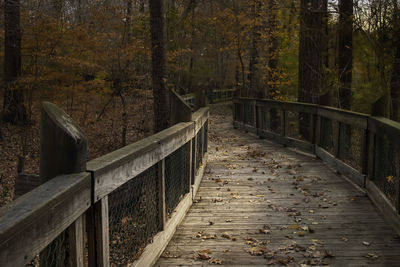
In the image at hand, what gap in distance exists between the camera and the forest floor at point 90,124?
13836mm

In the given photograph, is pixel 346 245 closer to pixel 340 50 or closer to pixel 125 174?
pixel 125 174

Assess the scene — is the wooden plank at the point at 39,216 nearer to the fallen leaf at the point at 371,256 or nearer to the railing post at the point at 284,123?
the fallen leaf at the point at 371,256

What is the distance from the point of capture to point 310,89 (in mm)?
12922

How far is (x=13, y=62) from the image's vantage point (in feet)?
51.6

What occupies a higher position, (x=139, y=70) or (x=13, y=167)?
(x=139, y=70)

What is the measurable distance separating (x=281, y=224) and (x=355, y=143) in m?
2.76

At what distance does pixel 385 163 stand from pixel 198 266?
3.14 m

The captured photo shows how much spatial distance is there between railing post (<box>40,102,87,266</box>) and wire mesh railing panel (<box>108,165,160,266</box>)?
3.78 feet

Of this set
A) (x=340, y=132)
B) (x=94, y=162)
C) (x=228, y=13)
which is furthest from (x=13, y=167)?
(x=228, y=13)

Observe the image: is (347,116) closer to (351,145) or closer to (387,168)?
(351,145)

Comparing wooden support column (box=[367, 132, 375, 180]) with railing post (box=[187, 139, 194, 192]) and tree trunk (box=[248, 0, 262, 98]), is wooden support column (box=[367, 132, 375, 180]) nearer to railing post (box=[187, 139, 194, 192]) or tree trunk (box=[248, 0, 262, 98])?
railing post (box=[187, 139, 194, 192])

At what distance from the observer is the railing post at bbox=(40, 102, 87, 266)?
85.4 inches

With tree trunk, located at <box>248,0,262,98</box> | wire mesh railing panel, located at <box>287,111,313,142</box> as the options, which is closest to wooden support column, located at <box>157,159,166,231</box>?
wire mesh railing panel, located at <box>287,111,313,142</box>

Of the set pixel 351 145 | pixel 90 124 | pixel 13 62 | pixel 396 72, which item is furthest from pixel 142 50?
pixel 351 145
